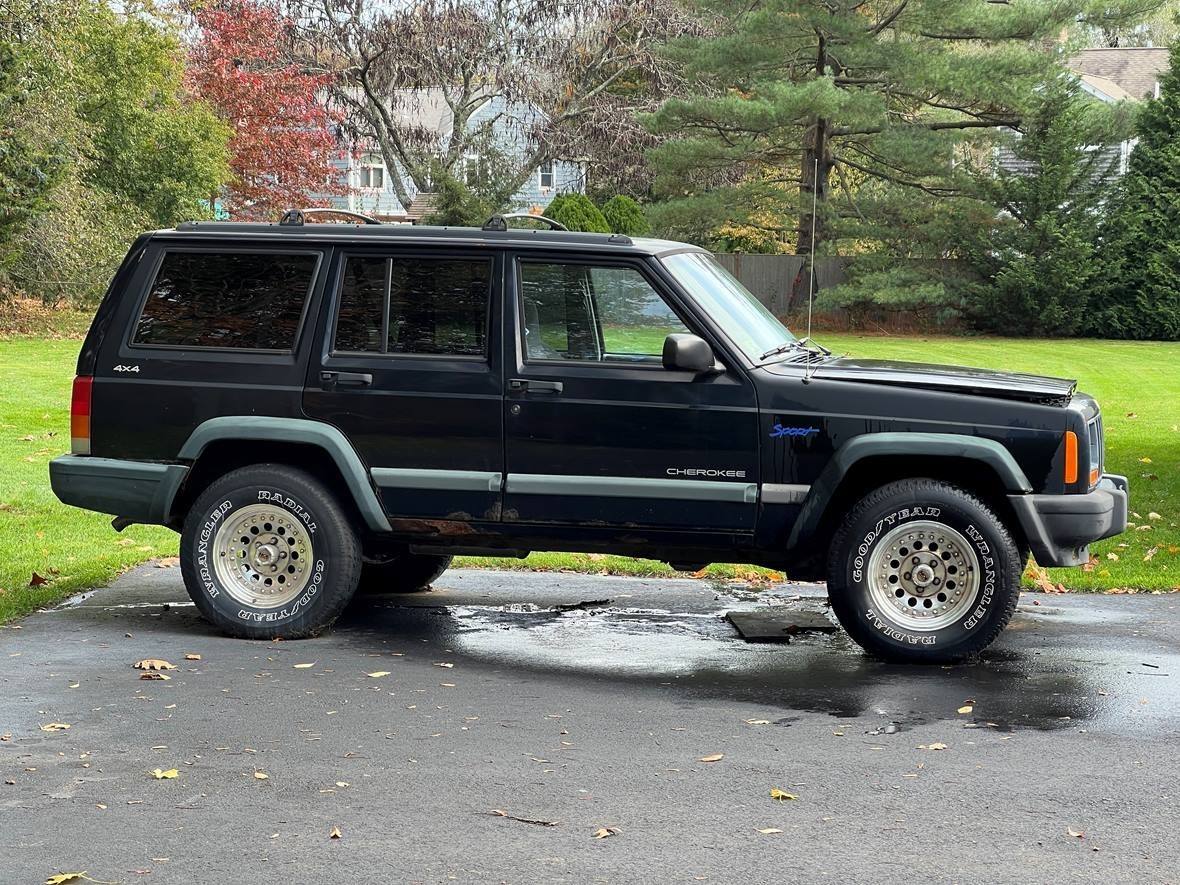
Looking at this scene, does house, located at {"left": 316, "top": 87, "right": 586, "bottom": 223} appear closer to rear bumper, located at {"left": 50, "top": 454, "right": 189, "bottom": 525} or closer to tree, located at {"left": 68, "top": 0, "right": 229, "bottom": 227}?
tree, located at {"left": 68, "top": 0, "right": 229, "bottom": 227}

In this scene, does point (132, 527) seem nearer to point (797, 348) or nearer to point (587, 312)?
point (587, 312)

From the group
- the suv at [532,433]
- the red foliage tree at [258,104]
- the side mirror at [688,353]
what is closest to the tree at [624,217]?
the red foliage tree at [258,104]

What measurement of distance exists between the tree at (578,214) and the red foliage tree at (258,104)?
10423 mm

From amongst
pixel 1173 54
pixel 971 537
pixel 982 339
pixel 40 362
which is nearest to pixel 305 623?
pixel 971 537

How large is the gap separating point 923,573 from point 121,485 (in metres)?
4.02

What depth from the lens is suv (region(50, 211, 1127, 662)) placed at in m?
7.19

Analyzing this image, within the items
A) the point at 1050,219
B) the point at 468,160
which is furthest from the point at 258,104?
the point at 1050,219

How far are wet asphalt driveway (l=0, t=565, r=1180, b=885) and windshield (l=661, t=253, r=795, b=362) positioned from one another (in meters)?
1.55

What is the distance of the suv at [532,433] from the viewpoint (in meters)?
7.19

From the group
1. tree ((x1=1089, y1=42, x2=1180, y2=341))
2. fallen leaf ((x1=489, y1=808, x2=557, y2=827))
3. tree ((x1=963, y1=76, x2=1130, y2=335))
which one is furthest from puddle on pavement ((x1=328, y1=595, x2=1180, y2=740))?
tree ((x1=1089, y1=42, x2=1180, y2=341))

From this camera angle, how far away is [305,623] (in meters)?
7.71

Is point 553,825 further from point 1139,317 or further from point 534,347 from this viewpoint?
point 1139,317

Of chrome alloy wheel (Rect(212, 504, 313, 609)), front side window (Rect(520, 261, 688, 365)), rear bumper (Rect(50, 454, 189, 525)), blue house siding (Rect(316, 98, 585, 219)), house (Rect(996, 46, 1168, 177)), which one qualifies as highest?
house (Rect(996, 46, 1168, 177))

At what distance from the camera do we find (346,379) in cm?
761
